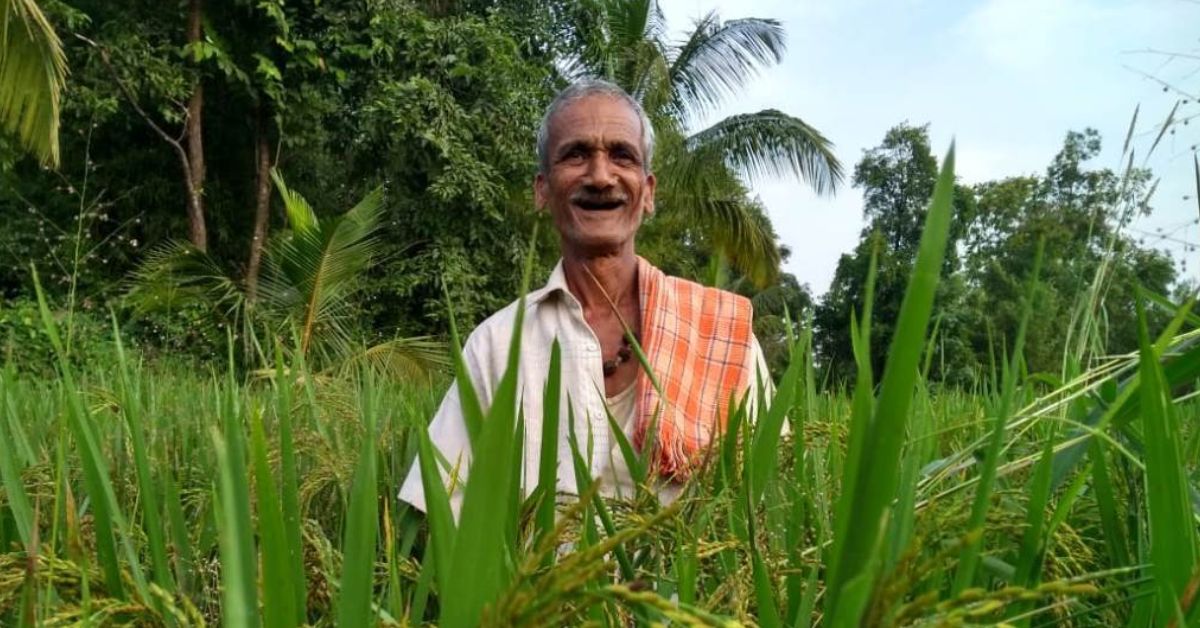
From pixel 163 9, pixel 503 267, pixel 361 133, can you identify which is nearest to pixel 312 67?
pixel 361 133

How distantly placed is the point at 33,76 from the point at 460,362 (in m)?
7.44

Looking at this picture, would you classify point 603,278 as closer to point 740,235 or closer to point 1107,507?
point 1107,507

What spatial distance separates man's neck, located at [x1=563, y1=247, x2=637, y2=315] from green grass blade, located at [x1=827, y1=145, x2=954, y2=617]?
52.0 inches

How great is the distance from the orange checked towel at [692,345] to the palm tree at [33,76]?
19.7ft

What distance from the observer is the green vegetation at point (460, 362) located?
0.86 feet

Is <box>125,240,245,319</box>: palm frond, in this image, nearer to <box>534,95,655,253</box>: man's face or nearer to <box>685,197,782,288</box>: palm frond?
<box>534,95,655,253</box>: man's face

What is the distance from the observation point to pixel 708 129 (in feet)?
37.1

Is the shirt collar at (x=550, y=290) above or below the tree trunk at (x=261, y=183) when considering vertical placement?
below

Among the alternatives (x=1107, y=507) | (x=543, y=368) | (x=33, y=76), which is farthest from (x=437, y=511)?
(x=33, y=76)

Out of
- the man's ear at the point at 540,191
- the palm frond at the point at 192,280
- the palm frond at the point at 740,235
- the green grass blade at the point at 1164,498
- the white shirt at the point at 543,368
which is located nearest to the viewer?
the green grass blade at the point at 1164,498

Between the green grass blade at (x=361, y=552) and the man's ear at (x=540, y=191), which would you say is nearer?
the green grass blade at (x=361, y=552)

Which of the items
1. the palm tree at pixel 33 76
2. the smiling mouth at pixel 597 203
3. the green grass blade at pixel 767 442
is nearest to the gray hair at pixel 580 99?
the smiling mouth at pixel 597 203

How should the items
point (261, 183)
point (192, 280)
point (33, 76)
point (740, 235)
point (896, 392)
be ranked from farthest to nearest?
point (740, 235) < point (261, 183) < point (33, 76) < point (192, 280) < point (896, 392)

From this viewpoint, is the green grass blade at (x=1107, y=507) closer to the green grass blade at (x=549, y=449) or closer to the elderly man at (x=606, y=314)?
the green grass blade at (x=549, y=449)
